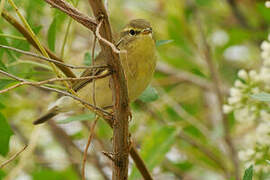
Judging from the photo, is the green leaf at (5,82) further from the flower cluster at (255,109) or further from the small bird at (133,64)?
the flower cluster at (255,109)

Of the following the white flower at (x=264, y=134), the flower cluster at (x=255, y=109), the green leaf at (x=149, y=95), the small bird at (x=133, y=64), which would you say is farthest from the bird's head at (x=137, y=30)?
the white flower at (x=264, y=134)

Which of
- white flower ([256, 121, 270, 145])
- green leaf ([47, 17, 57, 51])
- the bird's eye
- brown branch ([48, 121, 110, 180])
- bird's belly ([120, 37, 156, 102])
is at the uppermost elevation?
the bird's eye

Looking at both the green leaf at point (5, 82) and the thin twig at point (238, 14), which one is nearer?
the green leaf at point (5, 82)

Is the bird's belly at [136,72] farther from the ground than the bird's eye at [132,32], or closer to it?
closer to it

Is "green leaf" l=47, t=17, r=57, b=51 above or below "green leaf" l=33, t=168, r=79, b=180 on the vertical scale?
above

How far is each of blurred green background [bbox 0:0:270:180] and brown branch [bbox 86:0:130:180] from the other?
0.89 meters

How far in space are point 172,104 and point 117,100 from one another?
1.85 metres

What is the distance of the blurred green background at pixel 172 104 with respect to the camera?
2.94m

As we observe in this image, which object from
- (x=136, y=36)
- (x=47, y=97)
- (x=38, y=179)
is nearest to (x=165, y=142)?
(x=136, y=36)

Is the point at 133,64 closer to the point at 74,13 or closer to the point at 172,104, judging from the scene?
the point at 74,13

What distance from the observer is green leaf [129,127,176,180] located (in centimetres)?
224

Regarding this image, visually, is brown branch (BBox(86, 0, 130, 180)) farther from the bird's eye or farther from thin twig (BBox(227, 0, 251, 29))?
thin twig (BBox(227, 0, 251, 29))

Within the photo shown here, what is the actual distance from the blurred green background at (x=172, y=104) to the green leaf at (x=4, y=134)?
567mm

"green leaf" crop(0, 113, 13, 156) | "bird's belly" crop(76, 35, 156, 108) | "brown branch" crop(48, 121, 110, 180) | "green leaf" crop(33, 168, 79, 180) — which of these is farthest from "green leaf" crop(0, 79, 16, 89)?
"brown branch" crop(48, 121, 110, 180)
